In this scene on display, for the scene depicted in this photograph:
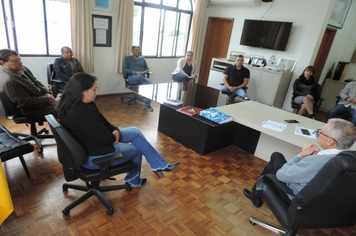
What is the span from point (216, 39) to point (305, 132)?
471cm

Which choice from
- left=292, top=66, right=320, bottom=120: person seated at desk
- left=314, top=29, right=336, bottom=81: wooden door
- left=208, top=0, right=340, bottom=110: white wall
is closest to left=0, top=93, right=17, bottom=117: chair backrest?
left=292, top=66, right=320, bottom=120: person seated at desk

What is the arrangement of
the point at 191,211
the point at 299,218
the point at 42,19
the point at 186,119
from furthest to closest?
the point at 42,19, the point at 186,119, the point at 191,211, the point at 299,218

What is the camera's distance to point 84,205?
1.97m

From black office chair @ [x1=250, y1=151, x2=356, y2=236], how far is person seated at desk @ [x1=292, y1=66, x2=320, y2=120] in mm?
2807

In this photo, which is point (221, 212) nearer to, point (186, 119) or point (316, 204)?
point (316, 204)

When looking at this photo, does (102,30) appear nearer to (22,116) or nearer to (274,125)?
(22,116)

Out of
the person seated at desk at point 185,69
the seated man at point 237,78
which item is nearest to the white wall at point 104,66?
the person seated at desk at point 185,69

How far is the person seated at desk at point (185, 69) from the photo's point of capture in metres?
4.89

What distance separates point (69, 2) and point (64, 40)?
0.66 metres

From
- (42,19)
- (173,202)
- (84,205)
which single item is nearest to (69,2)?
(42,19)

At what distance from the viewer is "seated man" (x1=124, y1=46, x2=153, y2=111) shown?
4.52 meters

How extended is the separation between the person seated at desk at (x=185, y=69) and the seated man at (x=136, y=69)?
25.8 inches

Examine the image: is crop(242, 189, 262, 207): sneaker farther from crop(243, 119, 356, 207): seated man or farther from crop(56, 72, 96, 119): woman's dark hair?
crop(56, 72, 96, 119): woman's dark hair

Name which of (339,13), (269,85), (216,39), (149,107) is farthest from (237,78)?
(339,13)
